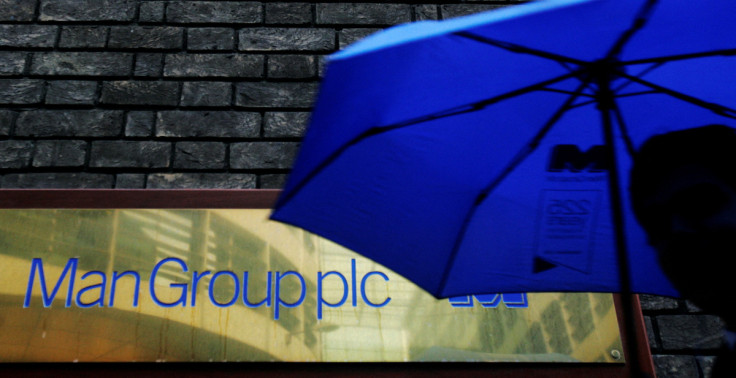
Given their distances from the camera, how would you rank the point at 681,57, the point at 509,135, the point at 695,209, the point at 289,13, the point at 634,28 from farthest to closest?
the point at 289,13 → the point at 509,135 → the point at 681,57 → the point at 634,28 → the point at 695,209

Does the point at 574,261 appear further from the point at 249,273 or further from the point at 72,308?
the point at 72,308

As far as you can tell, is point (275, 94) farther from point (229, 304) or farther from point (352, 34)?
point (229, 304)

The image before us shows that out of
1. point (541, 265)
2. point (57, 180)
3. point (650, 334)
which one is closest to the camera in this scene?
point (541, 265)

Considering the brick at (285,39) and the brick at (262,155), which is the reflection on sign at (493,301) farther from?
the brick at (285,39)

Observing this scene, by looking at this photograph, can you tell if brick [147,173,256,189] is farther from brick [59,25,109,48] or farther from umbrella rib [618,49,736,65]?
umbrella rib [618,49,736,65]

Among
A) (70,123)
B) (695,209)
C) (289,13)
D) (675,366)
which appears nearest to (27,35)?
(70,123)

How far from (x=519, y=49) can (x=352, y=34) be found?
7.94ft

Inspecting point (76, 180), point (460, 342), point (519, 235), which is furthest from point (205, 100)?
point (519, 235)

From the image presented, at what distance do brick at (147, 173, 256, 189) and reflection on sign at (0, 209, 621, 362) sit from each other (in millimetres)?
263

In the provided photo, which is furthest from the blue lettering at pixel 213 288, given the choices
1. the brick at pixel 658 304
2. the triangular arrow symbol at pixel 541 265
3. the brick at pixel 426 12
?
the brick at pixel 658 304

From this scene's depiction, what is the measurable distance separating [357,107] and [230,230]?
5.80 feet

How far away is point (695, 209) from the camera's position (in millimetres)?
1489

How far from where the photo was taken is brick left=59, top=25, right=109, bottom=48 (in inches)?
152

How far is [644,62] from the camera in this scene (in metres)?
1.83
